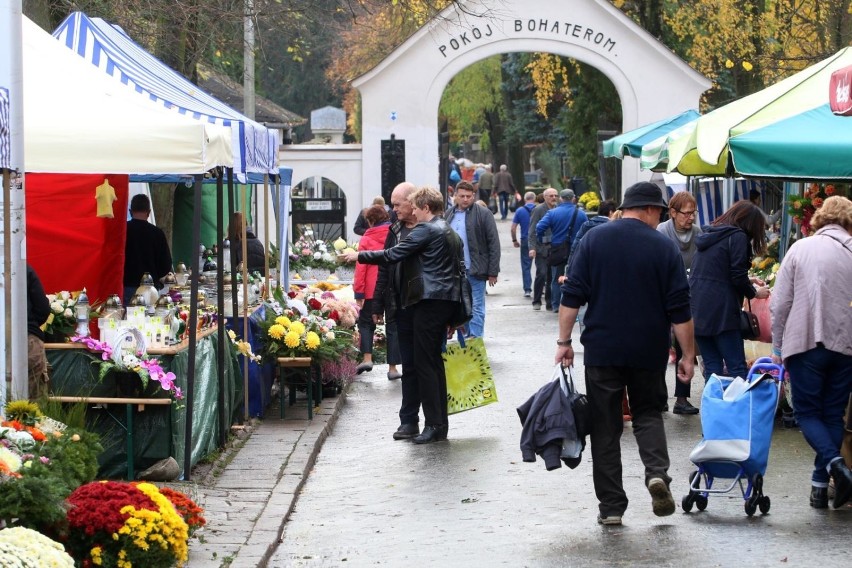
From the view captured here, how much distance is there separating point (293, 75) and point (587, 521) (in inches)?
2382

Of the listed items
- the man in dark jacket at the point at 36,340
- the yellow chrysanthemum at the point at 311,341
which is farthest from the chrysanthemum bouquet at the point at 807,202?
the man in dark jacket at the point at 36,340

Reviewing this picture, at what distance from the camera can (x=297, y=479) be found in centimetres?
853

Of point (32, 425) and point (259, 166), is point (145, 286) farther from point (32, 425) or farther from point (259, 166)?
point (32, 425)

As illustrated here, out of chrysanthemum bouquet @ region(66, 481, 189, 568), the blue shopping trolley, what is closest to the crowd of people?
the blue shopping trolley

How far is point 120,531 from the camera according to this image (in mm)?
5664

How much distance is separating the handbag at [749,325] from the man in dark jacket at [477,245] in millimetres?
→ 5425

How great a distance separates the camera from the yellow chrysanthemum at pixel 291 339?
433 inches

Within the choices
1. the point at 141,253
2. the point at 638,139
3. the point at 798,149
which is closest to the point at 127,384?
the point at 798,149

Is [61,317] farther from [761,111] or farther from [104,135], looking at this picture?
[761,111]

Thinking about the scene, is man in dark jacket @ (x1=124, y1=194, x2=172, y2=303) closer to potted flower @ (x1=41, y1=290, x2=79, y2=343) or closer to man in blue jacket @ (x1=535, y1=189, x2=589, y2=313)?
potted flower @ (x1=41, y1=290, x2=79, y2=343)

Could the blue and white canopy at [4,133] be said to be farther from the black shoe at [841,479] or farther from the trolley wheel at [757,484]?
the black shoe at [841,479]

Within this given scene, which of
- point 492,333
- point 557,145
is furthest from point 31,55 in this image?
point 557,145

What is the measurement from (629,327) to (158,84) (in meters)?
4.36

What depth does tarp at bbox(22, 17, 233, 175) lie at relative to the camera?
7.59m
